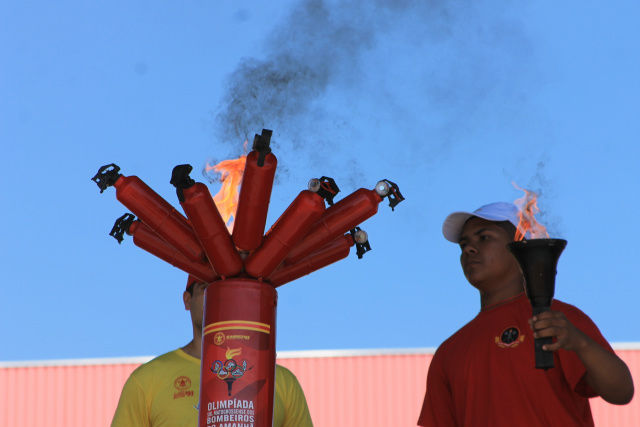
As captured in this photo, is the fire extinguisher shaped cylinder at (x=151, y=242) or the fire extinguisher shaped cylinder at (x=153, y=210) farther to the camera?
the fire extinguisher shaped cylinder at (x=151, y=242)

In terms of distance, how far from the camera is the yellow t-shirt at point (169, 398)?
3.95 m

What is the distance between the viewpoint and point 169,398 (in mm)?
3996

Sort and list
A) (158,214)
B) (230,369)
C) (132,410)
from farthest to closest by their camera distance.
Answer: (132,410) < (158,214) < (230,369)

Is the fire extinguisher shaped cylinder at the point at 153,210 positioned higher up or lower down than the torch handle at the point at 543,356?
higher up

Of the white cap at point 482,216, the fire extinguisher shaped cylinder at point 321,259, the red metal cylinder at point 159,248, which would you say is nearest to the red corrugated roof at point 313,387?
the white cap at point 482,216

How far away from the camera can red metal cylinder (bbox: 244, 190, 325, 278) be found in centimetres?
351

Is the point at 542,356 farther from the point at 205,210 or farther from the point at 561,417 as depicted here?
the point at 205,210

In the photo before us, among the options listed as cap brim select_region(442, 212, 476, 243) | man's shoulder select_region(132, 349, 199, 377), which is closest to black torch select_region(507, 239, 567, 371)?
cap brim select_region(442, 212, 476, 243)

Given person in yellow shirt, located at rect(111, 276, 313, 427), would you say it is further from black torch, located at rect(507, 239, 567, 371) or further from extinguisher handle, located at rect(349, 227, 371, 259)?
black torch, located at rect(507, 239, 567, 371)

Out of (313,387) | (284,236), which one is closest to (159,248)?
(284,236)

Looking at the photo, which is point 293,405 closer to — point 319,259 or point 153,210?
point 319,259

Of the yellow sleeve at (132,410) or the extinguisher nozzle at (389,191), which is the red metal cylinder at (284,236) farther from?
the yellow sleeve at (132,410)

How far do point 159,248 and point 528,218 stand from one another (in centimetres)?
189

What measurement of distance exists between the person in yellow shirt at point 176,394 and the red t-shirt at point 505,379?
0.69 metres
